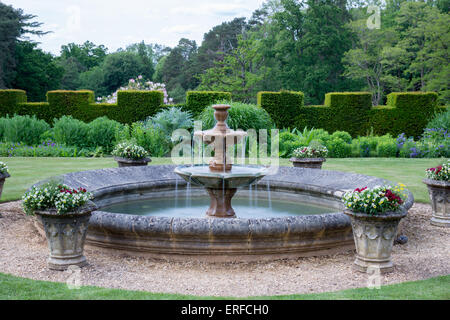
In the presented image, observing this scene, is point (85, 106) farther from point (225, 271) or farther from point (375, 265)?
point (375, 265)

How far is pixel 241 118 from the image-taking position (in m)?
15.9

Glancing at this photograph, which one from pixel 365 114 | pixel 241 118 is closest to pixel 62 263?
pixel 241 118

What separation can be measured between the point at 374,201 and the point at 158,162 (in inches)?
359

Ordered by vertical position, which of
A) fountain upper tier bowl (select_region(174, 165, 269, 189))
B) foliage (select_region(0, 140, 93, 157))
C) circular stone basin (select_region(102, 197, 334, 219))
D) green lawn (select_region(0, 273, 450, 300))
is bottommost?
circular stone basin (select_region(102, 197, 334, 219))

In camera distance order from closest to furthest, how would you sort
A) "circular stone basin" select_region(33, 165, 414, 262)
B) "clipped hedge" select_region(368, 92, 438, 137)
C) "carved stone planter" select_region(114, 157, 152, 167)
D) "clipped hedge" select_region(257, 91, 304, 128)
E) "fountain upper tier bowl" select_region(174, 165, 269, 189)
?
"circular stone basin" select_region(33, 165, 414, 262)
"fountain upper tier bowl" select_region(174, 165, 269, 189)
"carved stone planter" select_region(114, 157, 152, 167)
"clipped hedge" select_region(257, 91, 304, 128)
"clipped hedge" select_region(368, 92, 438, 137)

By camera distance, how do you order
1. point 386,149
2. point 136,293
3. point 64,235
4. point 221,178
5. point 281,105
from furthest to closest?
point 281,105, point 386,149, point 221,178, point 64,235, point 136,293

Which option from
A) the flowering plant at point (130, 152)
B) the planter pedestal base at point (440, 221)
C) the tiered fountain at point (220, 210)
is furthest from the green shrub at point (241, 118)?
the planter pedestal base at point (440, 221)

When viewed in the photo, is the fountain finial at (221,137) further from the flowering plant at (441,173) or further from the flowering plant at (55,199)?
the flowering plant at (441,173)

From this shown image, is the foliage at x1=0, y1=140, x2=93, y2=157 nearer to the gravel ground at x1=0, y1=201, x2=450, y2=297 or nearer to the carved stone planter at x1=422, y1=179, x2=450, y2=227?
the gravel ground at x1=0, y1=201, x2=450, y2=297

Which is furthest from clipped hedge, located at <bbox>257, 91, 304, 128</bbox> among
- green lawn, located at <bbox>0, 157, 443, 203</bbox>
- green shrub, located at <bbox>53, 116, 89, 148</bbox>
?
green shrub, located at <bbox>53, 116, 89, 148</bbox>

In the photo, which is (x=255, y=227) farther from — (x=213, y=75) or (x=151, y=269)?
(x=213, y=75)

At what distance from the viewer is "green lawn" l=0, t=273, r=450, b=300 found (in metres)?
3.96

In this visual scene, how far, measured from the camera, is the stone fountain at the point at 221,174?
257 inches

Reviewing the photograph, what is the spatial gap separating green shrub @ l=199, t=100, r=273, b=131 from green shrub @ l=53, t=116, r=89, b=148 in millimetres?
4275
